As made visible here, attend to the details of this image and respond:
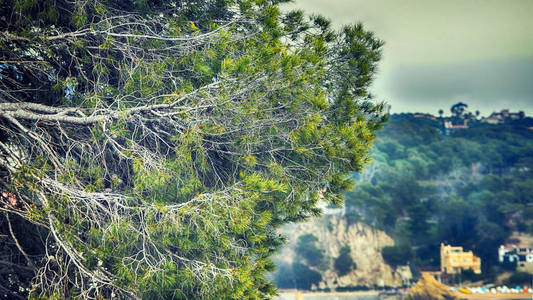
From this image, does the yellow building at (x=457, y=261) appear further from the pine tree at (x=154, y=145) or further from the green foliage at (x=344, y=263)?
the pine tree at (x=154, y=145)

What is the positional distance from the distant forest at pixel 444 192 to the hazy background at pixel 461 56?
3782 mm

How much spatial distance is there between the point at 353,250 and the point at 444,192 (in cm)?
960

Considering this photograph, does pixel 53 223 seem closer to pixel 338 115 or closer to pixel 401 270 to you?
pixel 338 115

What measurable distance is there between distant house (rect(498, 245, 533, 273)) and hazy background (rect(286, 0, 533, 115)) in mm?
14704

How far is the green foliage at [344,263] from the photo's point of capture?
34.4m

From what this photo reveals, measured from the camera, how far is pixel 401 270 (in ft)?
115

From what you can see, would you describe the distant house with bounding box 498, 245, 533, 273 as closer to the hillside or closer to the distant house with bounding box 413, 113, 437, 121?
the hillside

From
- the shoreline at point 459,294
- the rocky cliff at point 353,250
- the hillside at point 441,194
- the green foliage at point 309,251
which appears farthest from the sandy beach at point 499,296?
the green foliage at point 309,251

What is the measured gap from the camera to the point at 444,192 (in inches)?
1591

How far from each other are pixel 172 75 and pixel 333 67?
169cm

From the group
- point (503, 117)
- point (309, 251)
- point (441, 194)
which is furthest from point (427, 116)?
point (309, 251)

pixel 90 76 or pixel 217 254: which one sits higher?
pixel 90 76

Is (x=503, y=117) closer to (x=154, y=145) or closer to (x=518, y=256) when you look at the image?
(x=518, y=256)

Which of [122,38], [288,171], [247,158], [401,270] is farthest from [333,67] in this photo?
[401,270]
